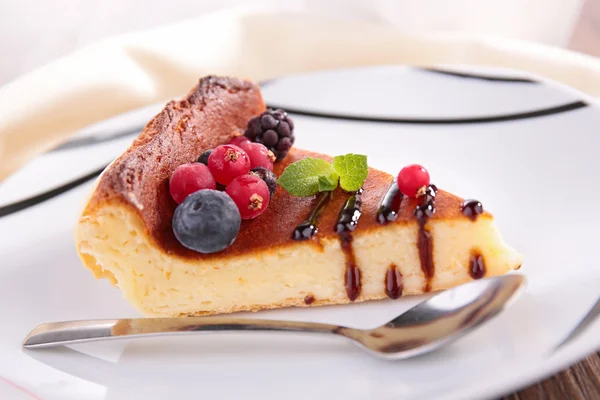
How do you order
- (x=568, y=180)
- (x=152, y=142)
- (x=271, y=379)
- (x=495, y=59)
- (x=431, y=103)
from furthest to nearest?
(x=495, y=59) → (x=431, y=103) → (x=568, y=180) → (x=152, y=142) → (x=271, y=379)

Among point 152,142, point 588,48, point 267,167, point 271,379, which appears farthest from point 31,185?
point 588,48

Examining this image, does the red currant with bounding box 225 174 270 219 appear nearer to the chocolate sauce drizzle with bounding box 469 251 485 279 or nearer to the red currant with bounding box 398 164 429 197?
the red currant with bounding box 398 164 429 197

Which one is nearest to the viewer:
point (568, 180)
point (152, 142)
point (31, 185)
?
point (152, 142)

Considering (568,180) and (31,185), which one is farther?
(31,185)

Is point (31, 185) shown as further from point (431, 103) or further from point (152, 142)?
point (431, 103)

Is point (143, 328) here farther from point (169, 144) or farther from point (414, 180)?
point (414, 180)

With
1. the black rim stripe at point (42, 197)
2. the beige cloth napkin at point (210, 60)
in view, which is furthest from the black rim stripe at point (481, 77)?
the black rim stripe at point (42, 197)

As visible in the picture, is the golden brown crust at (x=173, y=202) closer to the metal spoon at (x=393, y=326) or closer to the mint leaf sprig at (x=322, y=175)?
the mint leaf sprig at (x=322, y=175)

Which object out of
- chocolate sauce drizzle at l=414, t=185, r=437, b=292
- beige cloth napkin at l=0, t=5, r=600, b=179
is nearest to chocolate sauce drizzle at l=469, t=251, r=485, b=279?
chocolate sauce drizzle at l=414, t=185, r=437, b=292

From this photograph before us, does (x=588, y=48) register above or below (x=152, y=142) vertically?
above
